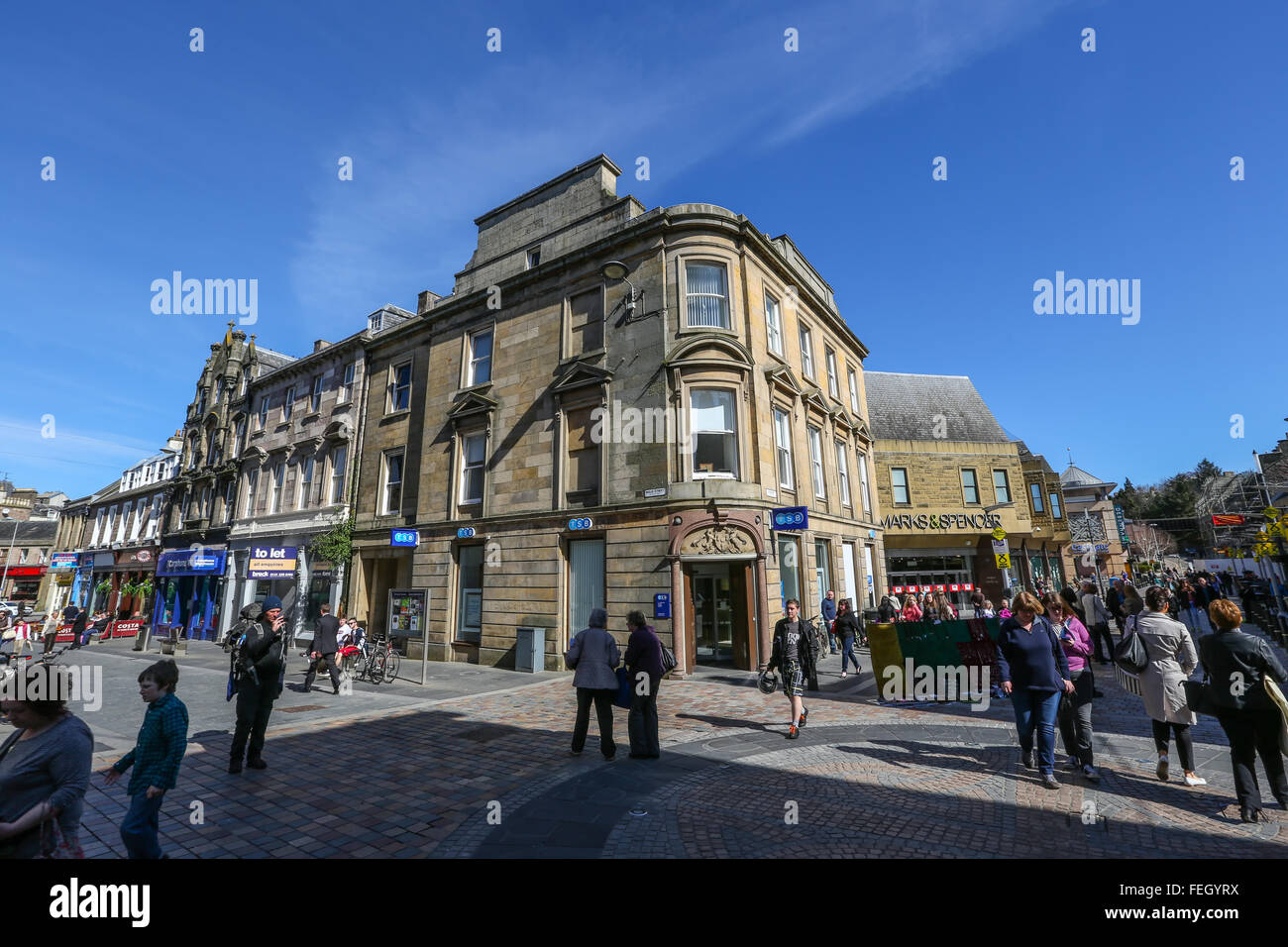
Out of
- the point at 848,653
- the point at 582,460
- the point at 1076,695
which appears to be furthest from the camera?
the point at 582,460

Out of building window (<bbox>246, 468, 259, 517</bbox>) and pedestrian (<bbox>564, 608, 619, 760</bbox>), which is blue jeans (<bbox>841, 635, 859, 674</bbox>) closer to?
pedestrian (<bbox>564, 608, 619, 760</bbox>)

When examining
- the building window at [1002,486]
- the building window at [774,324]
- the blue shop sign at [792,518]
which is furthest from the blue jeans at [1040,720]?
the building window at [1002,486]

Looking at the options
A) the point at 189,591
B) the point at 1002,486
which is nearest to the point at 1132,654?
the point at 1002,486

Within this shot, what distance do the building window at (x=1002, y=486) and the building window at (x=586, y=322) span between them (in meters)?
23.9

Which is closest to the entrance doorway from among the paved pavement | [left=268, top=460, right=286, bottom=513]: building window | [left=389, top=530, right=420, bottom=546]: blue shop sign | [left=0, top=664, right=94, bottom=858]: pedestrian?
the paved pavement

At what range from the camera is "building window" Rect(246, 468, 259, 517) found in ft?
87.1

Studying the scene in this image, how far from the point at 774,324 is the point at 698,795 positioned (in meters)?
15.4

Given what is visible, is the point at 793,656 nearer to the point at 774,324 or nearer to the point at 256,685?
the point at 256,685

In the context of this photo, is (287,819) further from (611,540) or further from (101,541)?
(101,541)

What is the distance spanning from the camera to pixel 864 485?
23734mm

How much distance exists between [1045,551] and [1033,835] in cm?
3542

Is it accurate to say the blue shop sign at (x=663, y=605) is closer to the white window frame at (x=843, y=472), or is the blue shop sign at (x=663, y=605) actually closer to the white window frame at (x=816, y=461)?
the white window frame at (x=816, y=461)

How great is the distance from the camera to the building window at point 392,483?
21159 millimetres
